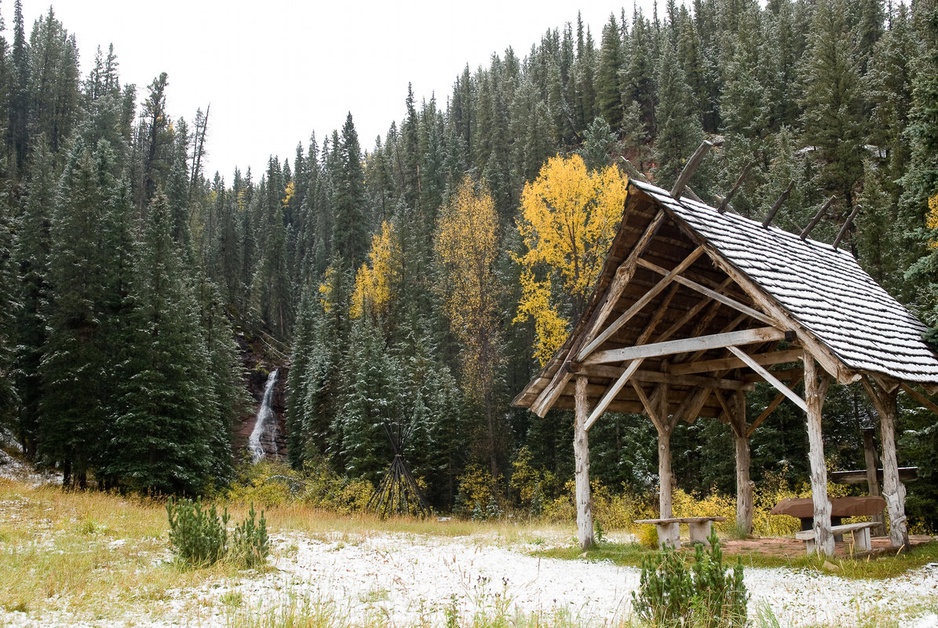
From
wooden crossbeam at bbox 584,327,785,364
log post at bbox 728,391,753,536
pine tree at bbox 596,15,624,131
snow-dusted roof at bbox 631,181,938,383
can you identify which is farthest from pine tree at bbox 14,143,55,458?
pine tree at bbox 596,15,624,131

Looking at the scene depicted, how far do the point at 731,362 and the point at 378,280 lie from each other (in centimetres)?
4001

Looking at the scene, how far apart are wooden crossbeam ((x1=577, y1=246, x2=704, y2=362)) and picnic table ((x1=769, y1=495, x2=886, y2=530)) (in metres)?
4.07

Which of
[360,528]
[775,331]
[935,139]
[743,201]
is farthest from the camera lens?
[743,201]

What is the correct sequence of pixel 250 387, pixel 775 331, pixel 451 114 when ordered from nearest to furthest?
pixel 775 331 → pixel 250 387 → pixel 451 114

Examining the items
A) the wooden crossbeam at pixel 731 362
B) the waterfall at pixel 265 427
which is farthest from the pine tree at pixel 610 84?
the wooden crossbeam at pixel 731 362

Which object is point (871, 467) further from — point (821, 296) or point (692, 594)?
point (692, 594)

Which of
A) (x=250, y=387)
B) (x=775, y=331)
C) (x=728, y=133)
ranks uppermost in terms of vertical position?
(x=728, y=133)

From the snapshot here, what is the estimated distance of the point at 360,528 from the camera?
51.0 ft

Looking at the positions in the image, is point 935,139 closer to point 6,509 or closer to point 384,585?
point 384,585

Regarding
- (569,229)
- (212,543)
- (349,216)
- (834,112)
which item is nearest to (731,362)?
(212,543)

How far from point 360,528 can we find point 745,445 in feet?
29.1

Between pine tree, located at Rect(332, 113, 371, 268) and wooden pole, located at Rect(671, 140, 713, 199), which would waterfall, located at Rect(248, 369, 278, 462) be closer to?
pine tree, located at Rect(332, 113, 371, 268)

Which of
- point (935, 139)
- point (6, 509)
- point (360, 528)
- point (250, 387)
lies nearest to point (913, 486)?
point (935, 139)

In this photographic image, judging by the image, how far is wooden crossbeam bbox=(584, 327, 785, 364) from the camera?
33.2 ft
